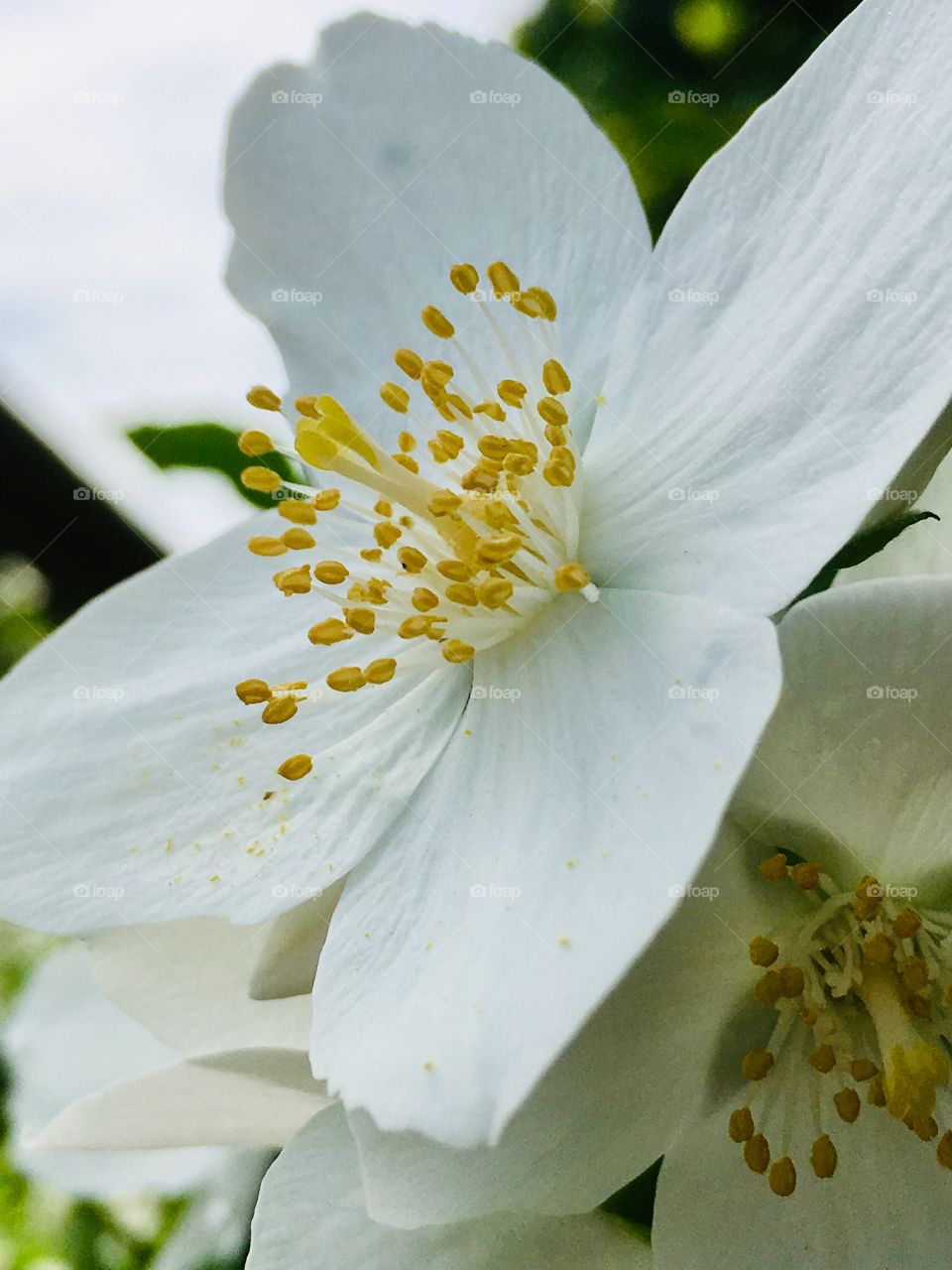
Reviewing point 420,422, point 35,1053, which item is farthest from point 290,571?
point 35,1053

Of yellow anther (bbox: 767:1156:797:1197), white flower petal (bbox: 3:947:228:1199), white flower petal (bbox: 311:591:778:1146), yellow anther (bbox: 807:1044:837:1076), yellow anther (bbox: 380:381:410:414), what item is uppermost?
yellow anther (bbox: 380:381:410:414)

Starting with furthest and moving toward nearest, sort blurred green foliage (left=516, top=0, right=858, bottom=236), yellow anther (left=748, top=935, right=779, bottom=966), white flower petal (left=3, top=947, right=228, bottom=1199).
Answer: blurred green foliage (left=516, top=0, right=858, bottom=236) → white flower petal (left=3, top=947, right=228, bottom=1199) → yellow anther (left=748, top=935, right=779, bottom=966)

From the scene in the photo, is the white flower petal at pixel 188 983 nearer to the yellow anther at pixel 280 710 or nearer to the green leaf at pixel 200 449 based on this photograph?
the yellow anther at pixel 280 710

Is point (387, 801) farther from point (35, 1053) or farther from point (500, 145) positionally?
point (35, 1053)

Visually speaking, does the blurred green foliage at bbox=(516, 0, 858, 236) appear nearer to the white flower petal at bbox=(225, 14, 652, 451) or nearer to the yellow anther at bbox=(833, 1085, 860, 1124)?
the white flower petal at bbox=(225, 14, 652, 451)

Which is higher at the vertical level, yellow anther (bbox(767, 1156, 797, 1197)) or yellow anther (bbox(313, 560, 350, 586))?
yellow anther (bbox(313, 560, 350, 586))

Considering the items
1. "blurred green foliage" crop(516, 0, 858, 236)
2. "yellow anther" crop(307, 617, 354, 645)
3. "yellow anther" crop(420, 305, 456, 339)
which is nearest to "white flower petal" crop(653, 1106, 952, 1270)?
"yellow anther" crop(307, 617, 354, 645)

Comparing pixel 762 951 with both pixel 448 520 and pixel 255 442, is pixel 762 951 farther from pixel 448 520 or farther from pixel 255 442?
pixel 255 442
